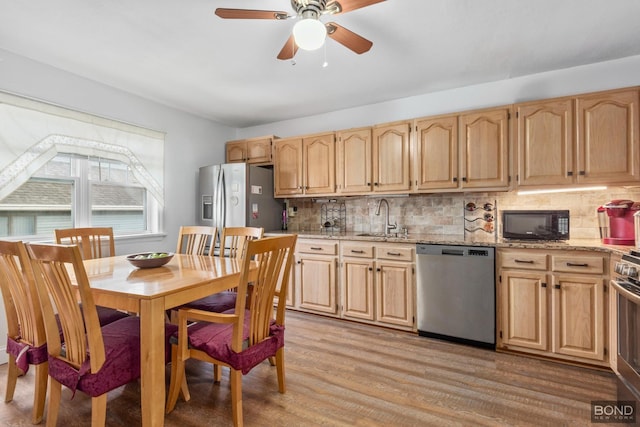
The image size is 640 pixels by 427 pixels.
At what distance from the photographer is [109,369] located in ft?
4.75

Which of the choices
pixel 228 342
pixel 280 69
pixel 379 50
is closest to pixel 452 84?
pixel 379 50

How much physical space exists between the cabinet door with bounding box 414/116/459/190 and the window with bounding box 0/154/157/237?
3.10 m

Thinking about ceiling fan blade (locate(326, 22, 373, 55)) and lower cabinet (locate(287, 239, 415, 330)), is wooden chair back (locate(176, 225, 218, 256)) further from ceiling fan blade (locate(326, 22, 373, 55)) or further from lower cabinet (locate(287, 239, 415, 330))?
ceiling fan blade (locate(326, 22, 373, 55))

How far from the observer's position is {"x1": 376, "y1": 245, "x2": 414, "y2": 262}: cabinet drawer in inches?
116

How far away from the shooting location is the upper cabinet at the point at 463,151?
2.79 meters

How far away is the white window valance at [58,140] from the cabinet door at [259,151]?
1157 millimetres

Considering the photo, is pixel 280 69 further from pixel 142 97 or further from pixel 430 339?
pixel 430 339

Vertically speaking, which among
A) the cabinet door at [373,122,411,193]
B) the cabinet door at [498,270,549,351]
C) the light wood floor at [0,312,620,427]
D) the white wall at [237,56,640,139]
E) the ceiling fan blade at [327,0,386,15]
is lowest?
the light wood floor at [0,312,620,427]

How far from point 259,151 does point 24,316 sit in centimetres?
298

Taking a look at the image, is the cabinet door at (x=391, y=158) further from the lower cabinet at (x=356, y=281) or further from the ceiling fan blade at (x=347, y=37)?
the ceiling fan blade at (x=347, y=37)

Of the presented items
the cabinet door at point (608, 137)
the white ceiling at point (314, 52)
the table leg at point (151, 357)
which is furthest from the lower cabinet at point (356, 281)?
the table leg at point (151, 357)

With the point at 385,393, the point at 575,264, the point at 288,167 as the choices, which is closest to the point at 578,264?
the point at 575,264

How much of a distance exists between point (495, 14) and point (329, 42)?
3.73 feet

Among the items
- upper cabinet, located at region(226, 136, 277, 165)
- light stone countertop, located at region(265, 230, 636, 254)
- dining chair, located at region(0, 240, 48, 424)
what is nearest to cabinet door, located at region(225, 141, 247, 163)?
upper cabinet, located at region(226, 136, 277, 165)
